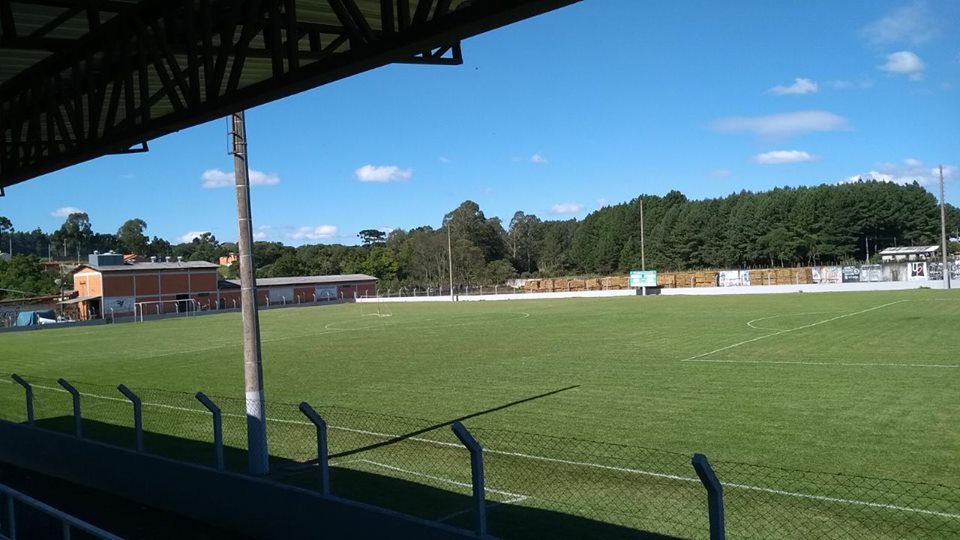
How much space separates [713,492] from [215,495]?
20.1ft

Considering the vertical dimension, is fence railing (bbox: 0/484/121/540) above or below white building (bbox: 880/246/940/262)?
below

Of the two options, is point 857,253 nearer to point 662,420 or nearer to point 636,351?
point 636,351

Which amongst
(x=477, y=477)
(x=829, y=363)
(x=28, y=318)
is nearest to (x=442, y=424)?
(x=477, y=477)

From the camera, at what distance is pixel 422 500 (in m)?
9.52

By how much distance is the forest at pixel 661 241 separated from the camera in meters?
109

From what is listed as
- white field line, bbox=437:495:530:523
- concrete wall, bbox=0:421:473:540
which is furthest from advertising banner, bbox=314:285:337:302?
white field line, bbox=437:495:530:523

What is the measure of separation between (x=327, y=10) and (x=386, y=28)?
6.95ft

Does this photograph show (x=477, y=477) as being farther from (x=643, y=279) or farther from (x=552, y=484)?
(x=643, y=279)

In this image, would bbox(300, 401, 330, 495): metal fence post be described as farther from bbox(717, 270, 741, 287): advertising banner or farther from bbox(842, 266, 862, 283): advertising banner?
bbox(717, 270, 741, 287): advertising banner

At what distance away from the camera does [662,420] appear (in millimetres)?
13930

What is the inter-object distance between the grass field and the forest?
205 feet

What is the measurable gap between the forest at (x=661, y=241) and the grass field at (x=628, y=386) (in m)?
62.4

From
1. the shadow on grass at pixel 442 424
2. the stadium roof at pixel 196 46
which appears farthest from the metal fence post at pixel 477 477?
the shadow on grass at pixel 442 424

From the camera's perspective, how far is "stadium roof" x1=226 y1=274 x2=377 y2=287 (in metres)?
105
